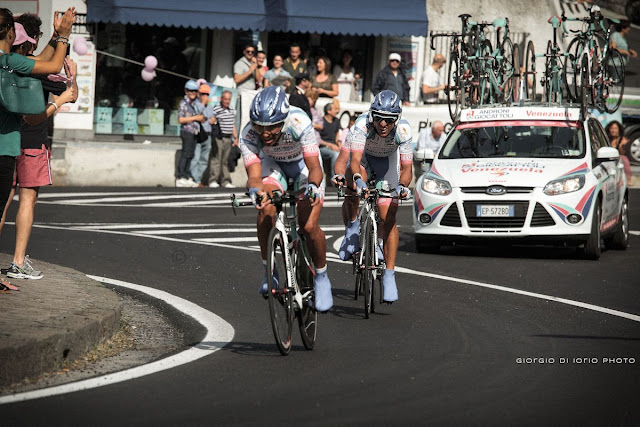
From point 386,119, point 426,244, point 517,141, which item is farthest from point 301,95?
point 386,119

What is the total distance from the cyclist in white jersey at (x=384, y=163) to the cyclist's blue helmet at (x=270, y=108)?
5.14ft

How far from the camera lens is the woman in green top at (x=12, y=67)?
9266 millimetres

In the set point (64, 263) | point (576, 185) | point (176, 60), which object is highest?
point (176, 60)

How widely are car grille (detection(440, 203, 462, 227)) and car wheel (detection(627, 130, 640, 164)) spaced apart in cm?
1377

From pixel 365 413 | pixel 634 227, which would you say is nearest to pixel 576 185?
pixel 634 227

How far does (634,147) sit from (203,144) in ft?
33.0

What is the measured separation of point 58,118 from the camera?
25.8 m

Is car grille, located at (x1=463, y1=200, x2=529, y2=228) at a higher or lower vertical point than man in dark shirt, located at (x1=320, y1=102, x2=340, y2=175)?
lower

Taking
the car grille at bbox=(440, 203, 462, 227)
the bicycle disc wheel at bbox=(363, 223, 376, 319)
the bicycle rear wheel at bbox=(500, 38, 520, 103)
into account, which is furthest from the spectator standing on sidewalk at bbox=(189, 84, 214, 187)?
the bicycle disc wheel at bbox=(363, 223, 376, 319)

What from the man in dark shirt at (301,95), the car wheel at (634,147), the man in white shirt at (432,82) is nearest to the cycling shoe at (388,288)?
the man in dark shirt at (301,95)

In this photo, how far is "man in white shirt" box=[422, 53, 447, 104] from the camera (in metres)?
26.7

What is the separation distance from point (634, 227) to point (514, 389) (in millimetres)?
12489

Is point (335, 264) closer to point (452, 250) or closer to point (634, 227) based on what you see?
point (452, 250)

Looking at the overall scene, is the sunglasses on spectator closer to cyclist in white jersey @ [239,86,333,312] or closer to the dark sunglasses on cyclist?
cyclist in white jersey @ [239,86,333,312]
